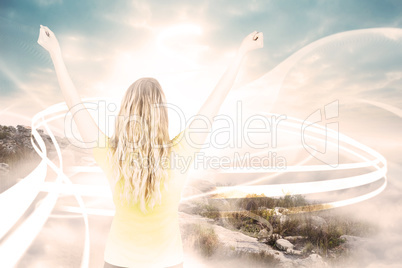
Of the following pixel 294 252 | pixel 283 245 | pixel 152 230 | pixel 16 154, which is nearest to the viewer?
pixel 152 230

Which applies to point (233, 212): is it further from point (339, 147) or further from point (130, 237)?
point (130, 237)

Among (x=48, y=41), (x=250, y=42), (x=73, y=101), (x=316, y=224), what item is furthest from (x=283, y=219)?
(x=48, y=41)

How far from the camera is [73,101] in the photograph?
6.14 ft

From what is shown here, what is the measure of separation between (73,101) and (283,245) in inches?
227

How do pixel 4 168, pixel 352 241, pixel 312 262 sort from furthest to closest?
1. pixel 4 168
2. pixel 352 241
3. pixel 312 262

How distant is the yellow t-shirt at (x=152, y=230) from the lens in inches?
65.8

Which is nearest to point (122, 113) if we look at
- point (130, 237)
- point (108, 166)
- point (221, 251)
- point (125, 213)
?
point (108, 166)

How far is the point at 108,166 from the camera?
1.78 m

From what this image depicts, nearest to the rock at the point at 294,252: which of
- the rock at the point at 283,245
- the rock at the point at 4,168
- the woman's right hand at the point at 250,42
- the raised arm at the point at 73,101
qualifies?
the rock at the point at 283,245

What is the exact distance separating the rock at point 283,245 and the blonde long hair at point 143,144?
547cm

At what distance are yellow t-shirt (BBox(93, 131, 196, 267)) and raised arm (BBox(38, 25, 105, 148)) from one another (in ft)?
1.07

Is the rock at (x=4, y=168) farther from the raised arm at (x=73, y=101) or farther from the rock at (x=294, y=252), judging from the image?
the raised arm at (x=73, y=101)

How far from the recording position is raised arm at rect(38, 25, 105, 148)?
5.85 ft

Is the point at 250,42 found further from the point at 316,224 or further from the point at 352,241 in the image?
the point at 352,241
